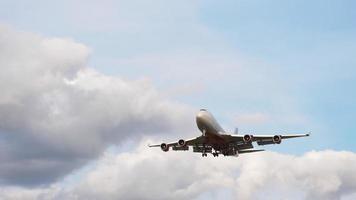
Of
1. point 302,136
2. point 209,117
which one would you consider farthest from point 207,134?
point 302,136

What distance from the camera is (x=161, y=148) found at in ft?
597

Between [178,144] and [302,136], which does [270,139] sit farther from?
[178,144]

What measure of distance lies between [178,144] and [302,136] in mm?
23232

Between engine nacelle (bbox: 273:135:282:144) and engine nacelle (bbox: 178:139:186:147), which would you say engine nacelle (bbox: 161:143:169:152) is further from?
engine nacelle (bbox: 273:135:282:144)

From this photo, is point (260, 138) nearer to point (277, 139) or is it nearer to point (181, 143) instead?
point (277, 139)

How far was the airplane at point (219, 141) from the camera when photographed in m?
174

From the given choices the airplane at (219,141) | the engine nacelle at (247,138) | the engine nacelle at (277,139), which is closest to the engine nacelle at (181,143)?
the airplane at (219,141)

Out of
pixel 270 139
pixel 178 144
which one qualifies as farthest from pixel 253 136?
pixel 178 144

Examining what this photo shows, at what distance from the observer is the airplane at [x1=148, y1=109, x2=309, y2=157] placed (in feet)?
570

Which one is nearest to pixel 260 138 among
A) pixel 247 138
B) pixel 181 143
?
pixel 247 138

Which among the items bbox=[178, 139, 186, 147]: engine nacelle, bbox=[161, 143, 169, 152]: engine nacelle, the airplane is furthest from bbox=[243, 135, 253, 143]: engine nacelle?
bbox=[161, 143, 169, 152]: engine nacelle

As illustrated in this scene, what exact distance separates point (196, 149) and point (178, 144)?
11.5ft

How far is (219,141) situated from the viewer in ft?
579

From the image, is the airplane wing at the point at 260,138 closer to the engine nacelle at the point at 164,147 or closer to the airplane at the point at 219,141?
the airplane at the point at 219,141
